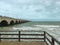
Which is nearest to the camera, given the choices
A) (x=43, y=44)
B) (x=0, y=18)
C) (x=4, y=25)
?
(x=43, y=44)

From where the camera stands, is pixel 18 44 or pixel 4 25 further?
pixel 4 25

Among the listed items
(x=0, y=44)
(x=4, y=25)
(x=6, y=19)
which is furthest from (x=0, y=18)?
(x=0, y=44)

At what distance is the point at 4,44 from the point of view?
1226cm

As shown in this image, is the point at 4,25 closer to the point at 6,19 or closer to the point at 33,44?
the point at 6,19

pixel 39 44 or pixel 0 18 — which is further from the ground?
pixel 0 18

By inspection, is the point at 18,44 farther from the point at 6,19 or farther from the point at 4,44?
the point at 6,19

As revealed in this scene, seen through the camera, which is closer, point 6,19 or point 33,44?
point 33,44

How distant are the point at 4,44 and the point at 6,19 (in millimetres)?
35027

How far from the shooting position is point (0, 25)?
47.5 m

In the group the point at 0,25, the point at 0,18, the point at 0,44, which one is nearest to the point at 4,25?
the point at 0,25

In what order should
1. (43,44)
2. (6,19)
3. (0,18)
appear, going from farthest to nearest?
(6,19)
(0,18)
(43,44)

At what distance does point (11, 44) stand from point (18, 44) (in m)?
0.48

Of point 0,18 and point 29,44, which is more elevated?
point 0,18

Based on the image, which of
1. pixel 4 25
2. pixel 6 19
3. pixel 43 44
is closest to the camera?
pixel 43 44
